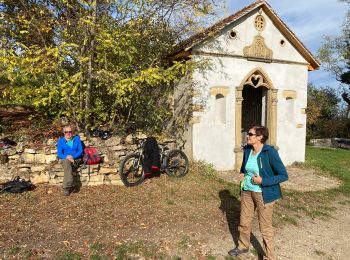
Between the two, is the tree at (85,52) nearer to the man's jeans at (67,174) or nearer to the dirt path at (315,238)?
the man's jeans at (67,174)

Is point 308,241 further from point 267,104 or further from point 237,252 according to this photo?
point 267,104

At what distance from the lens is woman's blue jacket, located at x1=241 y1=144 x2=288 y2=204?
3.91 m

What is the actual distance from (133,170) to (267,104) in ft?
19.5

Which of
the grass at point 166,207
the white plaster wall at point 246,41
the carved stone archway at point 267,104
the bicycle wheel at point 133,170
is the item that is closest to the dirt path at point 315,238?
the grass at point 166,207

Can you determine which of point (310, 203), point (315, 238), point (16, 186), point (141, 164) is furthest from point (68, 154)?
point (310, 203)

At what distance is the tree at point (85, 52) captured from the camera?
7195mm

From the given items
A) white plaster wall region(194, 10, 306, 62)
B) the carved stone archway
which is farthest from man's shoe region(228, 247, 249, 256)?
white plaster wall region(194, 10, 306, 62)

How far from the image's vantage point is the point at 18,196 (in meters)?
6.55

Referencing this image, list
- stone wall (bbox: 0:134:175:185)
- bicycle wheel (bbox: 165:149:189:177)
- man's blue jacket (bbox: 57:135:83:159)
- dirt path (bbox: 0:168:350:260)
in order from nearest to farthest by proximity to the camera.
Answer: dirt path (bbox: 0:168:350:260)
man's blue jacket (bbox: 57:135:83:159)
stone wall (bbox: 0:134:175:185)
bicycle wheel (bbox: 165:149:189:177)

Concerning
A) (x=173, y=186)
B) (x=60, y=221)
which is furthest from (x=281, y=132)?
(x=60, y=221)

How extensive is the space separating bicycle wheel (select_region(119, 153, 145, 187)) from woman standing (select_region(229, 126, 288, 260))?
156 inches

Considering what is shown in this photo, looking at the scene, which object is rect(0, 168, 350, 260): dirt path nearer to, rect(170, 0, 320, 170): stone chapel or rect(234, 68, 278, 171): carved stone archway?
rect(170, 0, 320, 170): stone chapel

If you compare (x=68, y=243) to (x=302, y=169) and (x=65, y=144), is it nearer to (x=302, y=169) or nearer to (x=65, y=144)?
(x=65, y=144)

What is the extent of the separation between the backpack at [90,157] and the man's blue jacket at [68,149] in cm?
16
